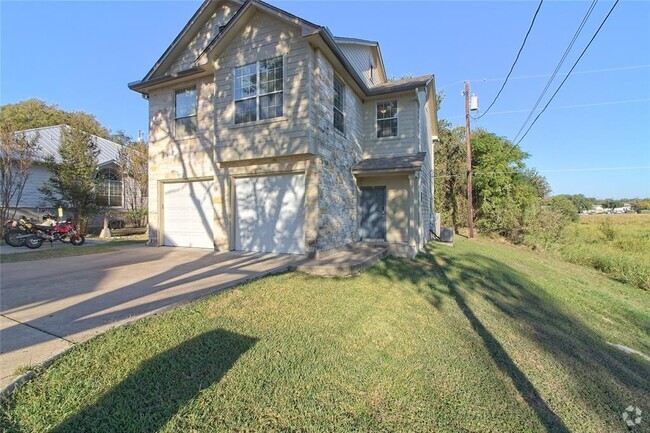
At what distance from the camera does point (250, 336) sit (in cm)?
355

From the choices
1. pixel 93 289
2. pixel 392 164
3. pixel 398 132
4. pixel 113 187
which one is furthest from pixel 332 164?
pixel 113 187

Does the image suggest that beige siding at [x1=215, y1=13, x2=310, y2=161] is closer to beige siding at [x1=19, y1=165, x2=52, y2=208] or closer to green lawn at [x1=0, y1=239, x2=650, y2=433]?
green lawn at [x1=0, y1=239, x2=650, y2=433]

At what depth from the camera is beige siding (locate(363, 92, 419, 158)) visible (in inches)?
423

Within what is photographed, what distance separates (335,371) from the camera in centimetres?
303

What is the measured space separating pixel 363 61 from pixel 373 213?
20.2ft

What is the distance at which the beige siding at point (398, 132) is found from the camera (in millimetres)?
10742

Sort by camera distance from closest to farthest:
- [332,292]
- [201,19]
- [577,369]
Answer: [577,369]
[332,292]
[201,19]

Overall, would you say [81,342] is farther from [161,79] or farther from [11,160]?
[11,160]

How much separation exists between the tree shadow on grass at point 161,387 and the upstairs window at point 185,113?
8349 mm

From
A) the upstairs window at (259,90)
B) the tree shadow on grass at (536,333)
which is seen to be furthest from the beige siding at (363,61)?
the tree shadow on grass at (536,333)

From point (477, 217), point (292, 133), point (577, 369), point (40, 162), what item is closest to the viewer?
point (577, 369)

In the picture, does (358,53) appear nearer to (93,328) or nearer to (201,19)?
(201,19)

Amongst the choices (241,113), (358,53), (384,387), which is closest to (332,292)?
(384,387)

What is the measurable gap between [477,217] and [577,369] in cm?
1997
